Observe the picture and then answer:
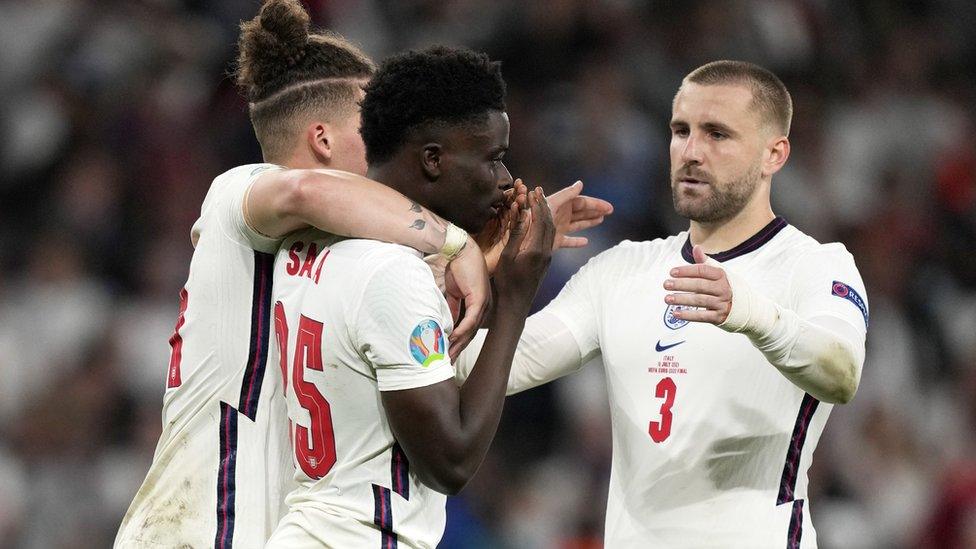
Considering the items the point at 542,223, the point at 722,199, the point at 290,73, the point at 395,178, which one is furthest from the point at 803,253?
the point at 290,73

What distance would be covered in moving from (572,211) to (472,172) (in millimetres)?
1034

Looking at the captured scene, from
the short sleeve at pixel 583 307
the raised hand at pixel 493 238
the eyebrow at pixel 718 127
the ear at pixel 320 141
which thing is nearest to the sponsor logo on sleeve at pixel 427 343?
the raised hand at pixel 493 238

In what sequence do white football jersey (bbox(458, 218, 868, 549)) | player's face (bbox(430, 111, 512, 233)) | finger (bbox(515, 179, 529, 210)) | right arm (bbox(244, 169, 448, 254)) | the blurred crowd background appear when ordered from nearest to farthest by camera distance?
right arm (bbox(244, 169, 448, 254)) < player's face (bbox(430, 111, 512, 233)) < finger (bbox(515, 179, 529, 210)) < white football jersey (bbox(458, 218, 868, 549)) < the blurred crowd background

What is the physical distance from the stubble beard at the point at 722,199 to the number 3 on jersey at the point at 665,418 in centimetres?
55

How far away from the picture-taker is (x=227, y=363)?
368cm

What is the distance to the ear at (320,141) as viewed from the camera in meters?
3.89

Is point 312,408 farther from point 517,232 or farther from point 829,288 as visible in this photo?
point 829,288

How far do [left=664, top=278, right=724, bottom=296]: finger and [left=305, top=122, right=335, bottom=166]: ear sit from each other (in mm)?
1090

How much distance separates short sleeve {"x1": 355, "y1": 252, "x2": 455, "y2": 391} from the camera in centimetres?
319

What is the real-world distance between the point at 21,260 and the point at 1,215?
0.41 meters

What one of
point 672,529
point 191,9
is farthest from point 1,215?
point 672,529

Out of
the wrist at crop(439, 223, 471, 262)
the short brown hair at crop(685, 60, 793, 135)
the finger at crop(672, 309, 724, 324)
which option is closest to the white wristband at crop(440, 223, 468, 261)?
the wrist at crop(439, 223, 471, 262)

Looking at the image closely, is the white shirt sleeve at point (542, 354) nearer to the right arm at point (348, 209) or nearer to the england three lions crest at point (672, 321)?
the england three lions crest at point (672, 321)

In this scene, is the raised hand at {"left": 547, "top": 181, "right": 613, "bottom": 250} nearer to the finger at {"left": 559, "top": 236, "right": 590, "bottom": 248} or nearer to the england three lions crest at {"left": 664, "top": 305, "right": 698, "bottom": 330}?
the finger at {"left": 559, "top": 236, "right": 590, "bottom": 248}
